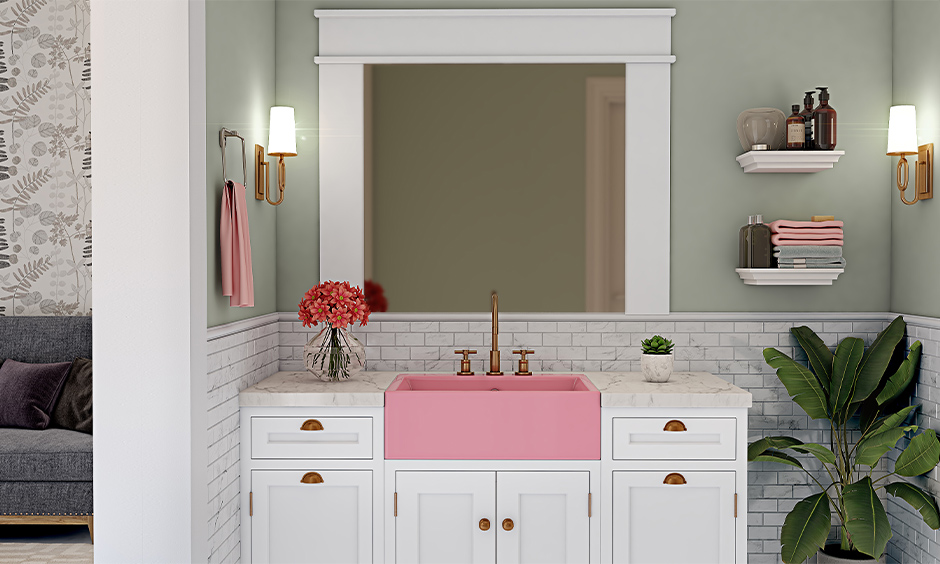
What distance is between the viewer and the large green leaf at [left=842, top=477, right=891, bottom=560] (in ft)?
8.70

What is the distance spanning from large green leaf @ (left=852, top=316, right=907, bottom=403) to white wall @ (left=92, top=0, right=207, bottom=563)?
→ 8.78 ft

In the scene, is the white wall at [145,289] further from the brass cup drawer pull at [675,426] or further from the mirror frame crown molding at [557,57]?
the brass cup drawer pull at [675,426]

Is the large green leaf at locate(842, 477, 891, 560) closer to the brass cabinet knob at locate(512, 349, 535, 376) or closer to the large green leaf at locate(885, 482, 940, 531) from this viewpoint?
the large green leaf at locate(885, 482, 940, 531)

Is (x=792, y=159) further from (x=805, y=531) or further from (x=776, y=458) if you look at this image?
(x=805, y=531)

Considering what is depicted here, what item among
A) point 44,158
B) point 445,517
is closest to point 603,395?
point 445,517

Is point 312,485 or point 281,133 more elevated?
point 281,133

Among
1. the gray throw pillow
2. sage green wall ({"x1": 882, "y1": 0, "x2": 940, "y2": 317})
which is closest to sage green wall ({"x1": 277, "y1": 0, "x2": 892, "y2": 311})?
sage green wall ({"x1": 882, "y1": 0, "x2": 940, "y2": 317})

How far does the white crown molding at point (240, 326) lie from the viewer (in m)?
2.51

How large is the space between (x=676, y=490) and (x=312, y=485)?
1.46m

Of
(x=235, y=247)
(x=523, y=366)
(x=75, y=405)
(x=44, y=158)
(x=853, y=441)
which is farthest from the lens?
(x=44, y=158)

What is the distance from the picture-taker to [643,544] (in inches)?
110

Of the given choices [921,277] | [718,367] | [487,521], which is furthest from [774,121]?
[487,521]

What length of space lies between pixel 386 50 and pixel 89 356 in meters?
2.52

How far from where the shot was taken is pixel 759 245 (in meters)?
3.20
